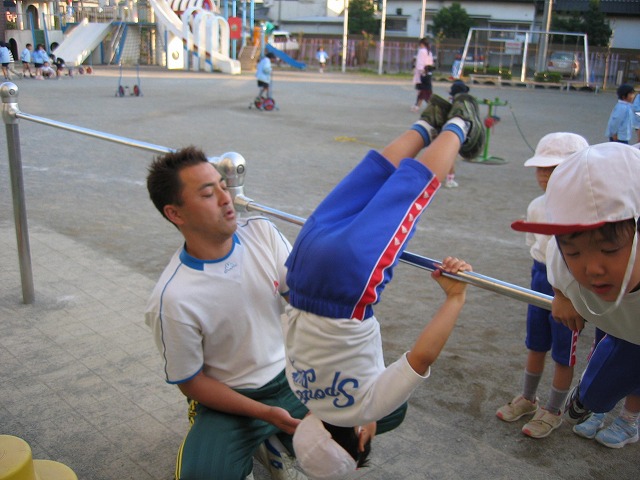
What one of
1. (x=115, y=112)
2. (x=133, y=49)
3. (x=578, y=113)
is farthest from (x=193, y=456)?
(x=133, y=49)

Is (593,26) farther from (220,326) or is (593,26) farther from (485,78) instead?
(220,326)

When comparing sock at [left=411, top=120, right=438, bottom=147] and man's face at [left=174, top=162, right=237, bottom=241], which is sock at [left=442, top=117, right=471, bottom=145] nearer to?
sock at [left=411, top=120, right=438, bottom=147]

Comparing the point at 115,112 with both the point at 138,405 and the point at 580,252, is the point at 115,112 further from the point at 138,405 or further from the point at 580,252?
the point at 580,252

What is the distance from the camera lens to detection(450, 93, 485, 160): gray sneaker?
2.19 meters

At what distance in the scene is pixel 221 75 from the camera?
109ft

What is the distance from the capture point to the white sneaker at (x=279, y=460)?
8.52ft

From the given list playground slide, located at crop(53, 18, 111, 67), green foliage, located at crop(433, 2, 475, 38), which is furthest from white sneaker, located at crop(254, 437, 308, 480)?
green foliage, located at crop(433, 2, 475, 38)

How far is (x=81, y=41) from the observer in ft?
116

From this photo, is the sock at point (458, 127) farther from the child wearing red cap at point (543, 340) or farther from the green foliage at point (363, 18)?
the green foliage at point (363, 18)

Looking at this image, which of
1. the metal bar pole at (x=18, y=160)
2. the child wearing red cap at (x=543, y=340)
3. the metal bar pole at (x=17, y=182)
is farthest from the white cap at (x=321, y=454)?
the metal bar pole at (x=17, y=182)

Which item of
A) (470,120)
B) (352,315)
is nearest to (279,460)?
(352,315)

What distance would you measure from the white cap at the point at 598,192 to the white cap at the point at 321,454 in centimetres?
85

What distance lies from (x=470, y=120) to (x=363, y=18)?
5192cm

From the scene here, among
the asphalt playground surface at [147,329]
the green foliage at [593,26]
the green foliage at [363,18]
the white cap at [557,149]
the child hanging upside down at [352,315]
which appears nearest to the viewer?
the child hanging upside down at [352,315]
